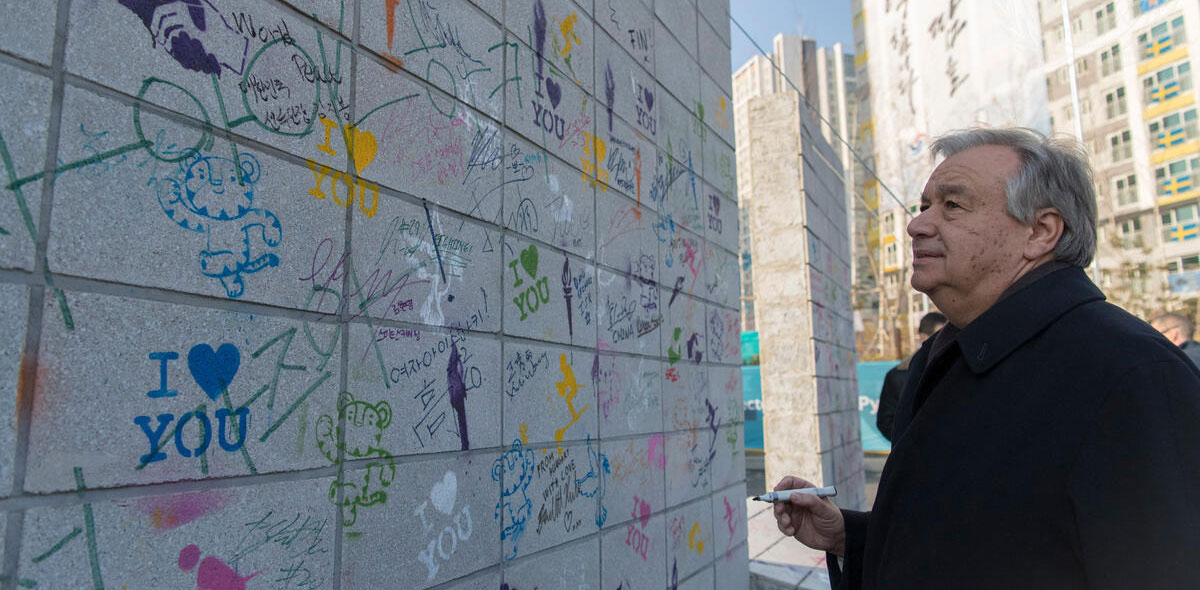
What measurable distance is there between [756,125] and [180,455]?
21.2ft

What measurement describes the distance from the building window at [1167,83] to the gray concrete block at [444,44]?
3093 cm

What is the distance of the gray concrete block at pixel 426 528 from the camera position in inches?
65.9

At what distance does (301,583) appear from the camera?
151 cm

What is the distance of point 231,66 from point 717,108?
3.31 m

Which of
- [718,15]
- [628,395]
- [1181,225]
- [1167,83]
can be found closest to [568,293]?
[628,395]

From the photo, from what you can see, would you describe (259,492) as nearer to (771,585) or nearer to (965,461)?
(965,461)

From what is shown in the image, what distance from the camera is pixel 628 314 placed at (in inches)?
119

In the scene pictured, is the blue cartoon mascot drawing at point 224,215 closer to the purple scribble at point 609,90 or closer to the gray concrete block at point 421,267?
the gray concrete block at point 421,267

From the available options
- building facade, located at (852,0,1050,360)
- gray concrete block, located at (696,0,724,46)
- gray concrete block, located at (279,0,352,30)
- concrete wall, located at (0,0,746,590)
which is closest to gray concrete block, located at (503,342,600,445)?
concrete wall, located at (0,0,746,590)

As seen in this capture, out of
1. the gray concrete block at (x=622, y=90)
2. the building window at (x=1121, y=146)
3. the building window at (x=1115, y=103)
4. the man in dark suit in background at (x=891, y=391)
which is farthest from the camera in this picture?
the building window at (x=1115, y=103)

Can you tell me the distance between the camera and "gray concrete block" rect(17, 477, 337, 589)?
1115 millimetres

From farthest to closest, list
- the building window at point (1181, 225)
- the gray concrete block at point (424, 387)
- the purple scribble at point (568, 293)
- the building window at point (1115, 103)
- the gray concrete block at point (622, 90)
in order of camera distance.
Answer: the building window at point (1115, 103) < the building window at point (1181, 225) < the gray concrete block at point (622, 90) < the purple scribble at point (568, 293) < the gray concrete block at point (424, 387)

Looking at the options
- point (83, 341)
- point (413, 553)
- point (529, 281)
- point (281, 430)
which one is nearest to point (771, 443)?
point (529, 281)

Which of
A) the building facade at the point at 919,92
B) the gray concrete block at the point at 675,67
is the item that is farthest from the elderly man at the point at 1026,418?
the building facade at the point at 919,92
